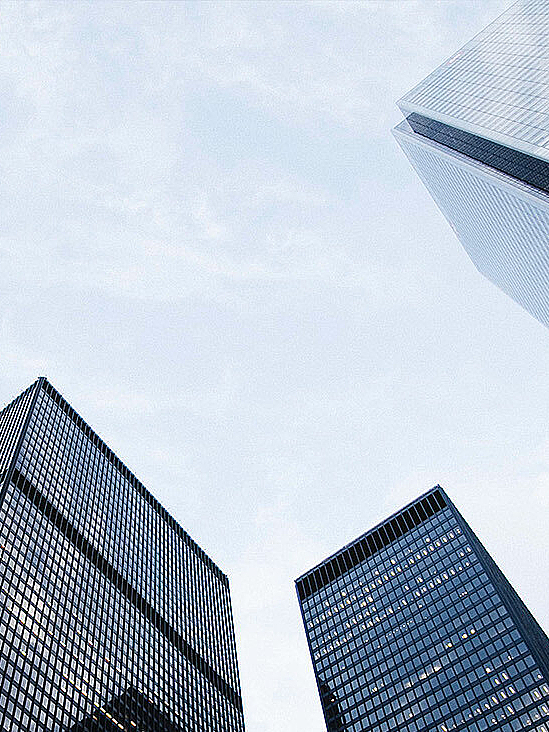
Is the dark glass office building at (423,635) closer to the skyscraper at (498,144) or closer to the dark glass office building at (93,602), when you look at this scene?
the dark glass office building at (93,602)

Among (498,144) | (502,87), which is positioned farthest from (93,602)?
(502,87)

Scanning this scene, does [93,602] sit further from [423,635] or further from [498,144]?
[498,144]

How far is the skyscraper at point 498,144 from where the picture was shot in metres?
122

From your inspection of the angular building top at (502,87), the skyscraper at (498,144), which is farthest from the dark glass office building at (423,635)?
the angular building top at (502,87)

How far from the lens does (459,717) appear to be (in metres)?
109

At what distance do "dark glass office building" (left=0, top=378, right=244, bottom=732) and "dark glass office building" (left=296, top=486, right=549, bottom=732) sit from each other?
23651mm

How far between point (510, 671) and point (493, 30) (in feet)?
529

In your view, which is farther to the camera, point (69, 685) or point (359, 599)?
point (359, 599)

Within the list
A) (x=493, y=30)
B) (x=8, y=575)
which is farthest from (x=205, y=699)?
(x=493, y=30)

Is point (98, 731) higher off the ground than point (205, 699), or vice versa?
point (205, 699)

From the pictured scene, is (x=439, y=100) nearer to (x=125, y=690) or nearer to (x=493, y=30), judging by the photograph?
(x=493, y=30)

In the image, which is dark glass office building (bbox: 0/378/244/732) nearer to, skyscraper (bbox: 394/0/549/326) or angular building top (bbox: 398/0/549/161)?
skyscraper (bbox: 394/0/549/326)

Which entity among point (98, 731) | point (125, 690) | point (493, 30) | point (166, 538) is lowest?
point (98, 731)

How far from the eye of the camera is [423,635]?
127 m
